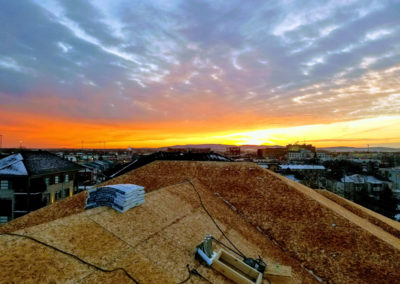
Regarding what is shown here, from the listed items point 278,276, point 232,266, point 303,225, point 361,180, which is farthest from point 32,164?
point 361,180

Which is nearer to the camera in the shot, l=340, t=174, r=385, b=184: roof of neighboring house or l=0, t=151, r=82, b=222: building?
l=0, t=151, r=82, b=222: building

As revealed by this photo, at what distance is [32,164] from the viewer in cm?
2588

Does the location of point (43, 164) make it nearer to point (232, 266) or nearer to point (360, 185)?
point (232, 266)

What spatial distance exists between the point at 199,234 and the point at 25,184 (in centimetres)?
2504

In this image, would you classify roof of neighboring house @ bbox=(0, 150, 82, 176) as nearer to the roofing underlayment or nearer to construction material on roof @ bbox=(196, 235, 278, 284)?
the roofing underlayment

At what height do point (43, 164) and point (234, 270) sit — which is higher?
point (43, 164)

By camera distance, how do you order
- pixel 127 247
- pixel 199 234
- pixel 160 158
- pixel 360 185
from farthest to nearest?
1. pixel 360 185
2. pixel 160 158
3. pixel 199 234
4. pixel 127 247

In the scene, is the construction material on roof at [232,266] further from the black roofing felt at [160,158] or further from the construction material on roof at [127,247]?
the black roofing felt at [160,158]

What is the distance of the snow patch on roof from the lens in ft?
78.4

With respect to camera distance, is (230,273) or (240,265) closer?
(230,273)

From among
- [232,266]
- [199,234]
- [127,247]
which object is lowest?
[232,266]

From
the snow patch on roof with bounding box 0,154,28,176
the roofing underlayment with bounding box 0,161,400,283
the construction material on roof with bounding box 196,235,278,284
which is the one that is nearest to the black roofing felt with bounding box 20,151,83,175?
the snow patch on roof with bounding box 0,154,28,176

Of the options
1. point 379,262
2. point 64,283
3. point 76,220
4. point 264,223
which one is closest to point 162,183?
point 264,223

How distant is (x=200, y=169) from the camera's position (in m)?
17.8
